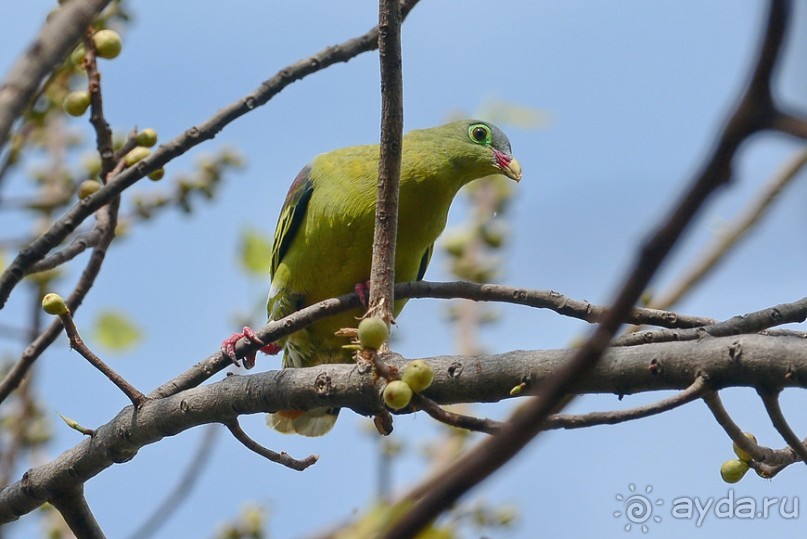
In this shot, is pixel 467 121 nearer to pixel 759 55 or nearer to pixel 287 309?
pixel 287 309

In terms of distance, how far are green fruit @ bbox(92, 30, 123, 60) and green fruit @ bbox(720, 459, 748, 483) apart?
273cm

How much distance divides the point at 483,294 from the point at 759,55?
2425 mm

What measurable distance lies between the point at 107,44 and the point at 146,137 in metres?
0.40

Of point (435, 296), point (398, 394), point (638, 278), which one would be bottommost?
point (638, 278)

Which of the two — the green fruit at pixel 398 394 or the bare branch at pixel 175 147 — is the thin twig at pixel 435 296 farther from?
the green fruit at pixel 398 394

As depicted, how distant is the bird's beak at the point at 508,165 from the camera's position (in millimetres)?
5246

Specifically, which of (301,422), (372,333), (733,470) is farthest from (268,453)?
(301,422)

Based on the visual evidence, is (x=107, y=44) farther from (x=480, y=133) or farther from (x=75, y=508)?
(x=480, y=133)

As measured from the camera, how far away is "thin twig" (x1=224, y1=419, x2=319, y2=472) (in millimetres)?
3123

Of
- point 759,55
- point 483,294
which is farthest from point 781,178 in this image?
point 759,55

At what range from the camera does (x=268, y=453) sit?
10.5ft

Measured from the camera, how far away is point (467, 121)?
5.50 m

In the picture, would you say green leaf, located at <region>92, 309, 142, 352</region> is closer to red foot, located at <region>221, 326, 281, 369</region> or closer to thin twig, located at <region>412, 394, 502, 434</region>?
red foot, located at <region>221, 326, 281, 369</region>

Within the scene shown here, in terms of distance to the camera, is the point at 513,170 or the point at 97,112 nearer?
the point at 97,112
